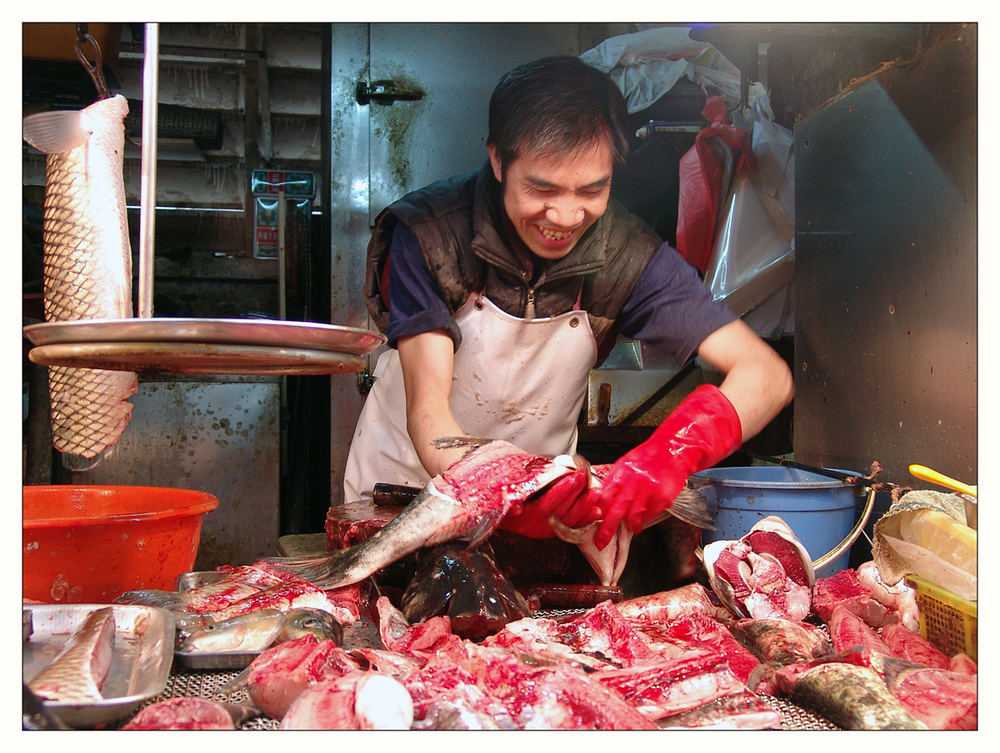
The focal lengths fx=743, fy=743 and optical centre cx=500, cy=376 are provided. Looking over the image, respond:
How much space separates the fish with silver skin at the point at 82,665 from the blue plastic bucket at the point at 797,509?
151 cm

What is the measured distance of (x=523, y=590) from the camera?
1879 mm

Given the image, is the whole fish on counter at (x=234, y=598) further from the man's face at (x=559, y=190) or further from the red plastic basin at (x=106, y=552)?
the man's face at (x=559, y=190)

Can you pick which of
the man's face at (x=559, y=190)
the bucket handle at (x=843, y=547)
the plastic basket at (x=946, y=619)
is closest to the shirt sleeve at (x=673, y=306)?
the man's face at (x=559, y=190)

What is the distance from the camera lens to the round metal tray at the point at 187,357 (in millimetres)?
1062

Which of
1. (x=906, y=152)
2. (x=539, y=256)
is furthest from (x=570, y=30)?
(x=906, y=152)

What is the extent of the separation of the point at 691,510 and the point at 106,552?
4.61 feet

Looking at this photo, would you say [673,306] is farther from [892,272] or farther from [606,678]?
[606,678]

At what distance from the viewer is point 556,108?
87.4 inches

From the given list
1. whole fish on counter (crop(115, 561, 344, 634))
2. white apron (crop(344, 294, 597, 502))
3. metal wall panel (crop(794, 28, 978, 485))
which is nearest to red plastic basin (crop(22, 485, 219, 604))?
whole fish on counter (crop(115, 561, 344, 634))

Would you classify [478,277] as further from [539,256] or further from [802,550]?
[802,550]

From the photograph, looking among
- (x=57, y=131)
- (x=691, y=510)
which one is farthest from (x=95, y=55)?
(x=691, y=510)

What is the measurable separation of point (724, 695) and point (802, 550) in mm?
647

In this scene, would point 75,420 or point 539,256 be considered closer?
point 75,420

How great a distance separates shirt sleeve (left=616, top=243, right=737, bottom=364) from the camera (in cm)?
243
